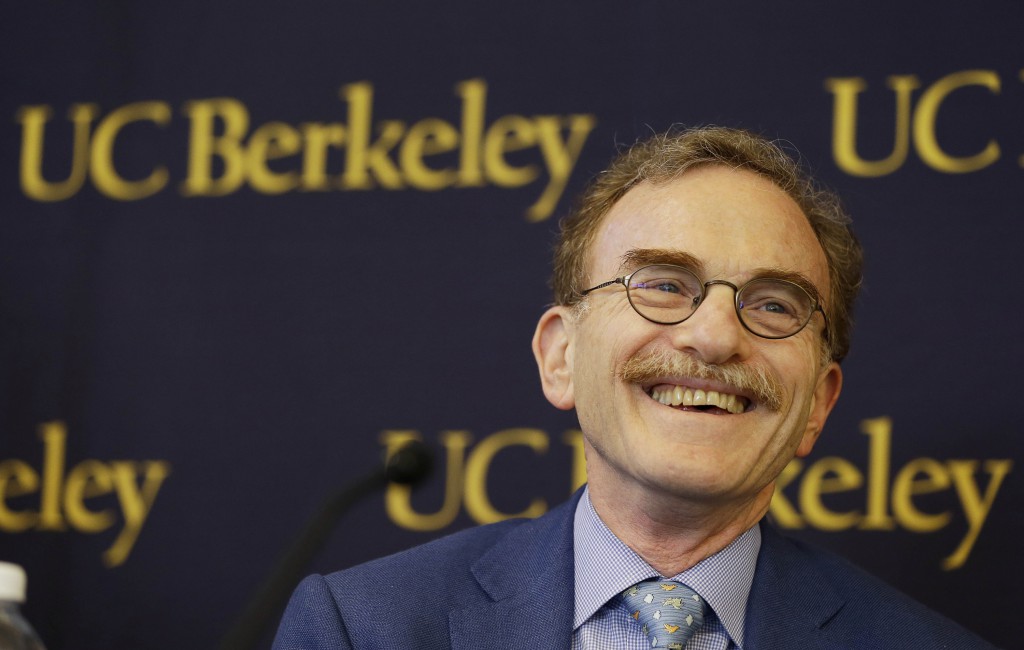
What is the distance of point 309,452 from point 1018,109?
4.72 feet

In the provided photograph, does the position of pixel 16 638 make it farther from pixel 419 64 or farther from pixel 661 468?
pixel 419 64

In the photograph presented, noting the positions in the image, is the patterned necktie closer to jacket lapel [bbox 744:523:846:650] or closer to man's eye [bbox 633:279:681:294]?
jacket lapel [bbox 744:523:846:650]

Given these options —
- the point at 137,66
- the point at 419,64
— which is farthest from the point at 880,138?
the point at 137,66

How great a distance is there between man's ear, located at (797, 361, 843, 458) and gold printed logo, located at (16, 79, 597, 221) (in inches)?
29.9

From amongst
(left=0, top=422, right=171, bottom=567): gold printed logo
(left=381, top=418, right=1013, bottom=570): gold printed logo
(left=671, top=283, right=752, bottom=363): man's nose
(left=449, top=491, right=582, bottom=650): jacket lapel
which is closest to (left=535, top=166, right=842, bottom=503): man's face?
(left=671, top=283, right=752, bottom=363): man's nose

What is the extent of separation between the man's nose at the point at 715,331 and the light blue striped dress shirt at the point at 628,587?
11.6 inches

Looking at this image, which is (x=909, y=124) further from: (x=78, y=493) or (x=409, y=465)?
(x=78, y=493)

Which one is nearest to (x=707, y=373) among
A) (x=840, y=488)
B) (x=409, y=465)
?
(x=409, y=465)

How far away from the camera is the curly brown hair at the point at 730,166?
1932 mm

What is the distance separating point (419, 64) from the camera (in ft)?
8.78

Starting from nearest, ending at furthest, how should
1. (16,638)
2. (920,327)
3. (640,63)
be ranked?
(16,638) → (920,327) → (640,63)

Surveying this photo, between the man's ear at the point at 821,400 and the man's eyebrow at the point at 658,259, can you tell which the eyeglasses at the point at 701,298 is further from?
the man's ear at the point at 821,400

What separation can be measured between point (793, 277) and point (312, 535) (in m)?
0.75

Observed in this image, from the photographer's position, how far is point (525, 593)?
1.86m
